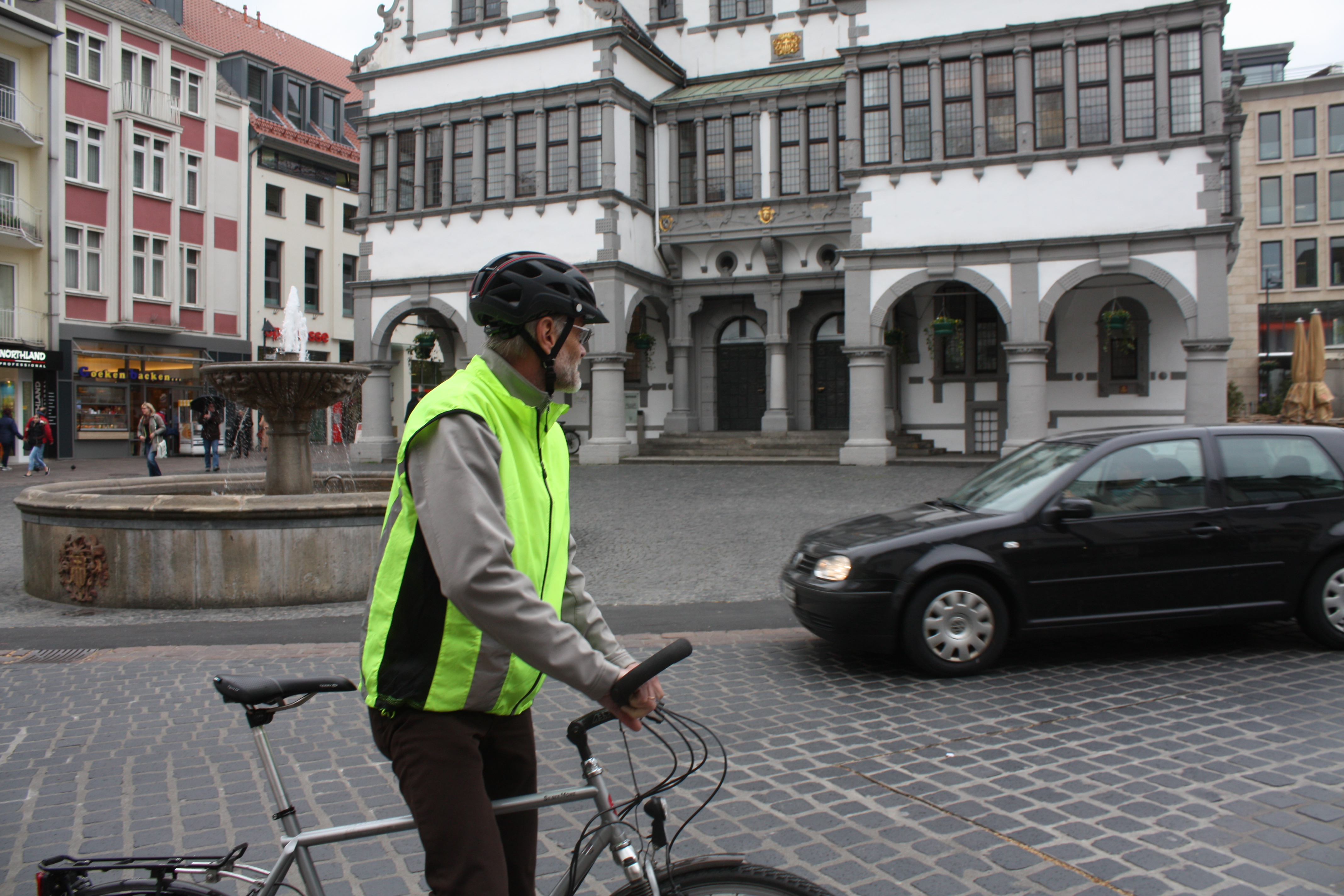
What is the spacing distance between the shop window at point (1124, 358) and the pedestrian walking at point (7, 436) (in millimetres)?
27139

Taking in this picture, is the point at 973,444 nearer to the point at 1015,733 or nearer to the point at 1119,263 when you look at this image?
the point at 1119,263

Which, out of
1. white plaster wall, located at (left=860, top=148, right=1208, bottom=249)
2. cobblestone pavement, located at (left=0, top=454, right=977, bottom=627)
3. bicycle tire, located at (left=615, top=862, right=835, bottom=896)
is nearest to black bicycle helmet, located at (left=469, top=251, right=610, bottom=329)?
bicycle tire, located at (left=615, top=862, right=835, bottom=896)

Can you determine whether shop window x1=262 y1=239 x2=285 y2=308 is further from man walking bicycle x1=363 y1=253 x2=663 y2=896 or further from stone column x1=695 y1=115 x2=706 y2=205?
man walking bicycle x1=363 y1=253 x2=663 y2=896

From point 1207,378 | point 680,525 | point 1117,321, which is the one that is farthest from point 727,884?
point 1117,321

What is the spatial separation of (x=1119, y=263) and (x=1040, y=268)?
1.58 meters

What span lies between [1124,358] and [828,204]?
8087 millimetres

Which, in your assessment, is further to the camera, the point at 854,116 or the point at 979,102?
the point at 854,116

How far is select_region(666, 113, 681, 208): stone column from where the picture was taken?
2733cm

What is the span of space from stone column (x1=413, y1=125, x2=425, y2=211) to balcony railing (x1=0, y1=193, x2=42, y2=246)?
38.8 ft

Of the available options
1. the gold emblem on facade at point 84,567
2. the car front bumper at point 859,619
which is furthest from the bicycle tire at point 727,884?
the gold emblem on facade at point 84,567

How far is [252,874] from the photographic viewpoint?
2172mm

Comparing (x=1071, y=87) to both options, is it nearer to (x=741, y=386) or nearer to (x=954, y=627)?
(x=741, y=386)

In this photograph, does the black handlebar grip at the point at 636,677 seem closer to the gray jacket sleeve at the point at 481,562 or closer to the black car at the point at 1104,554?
the gray jacket sleeve at the point at 481,562

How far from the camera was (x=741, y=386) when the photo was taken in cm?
2922
